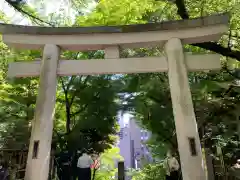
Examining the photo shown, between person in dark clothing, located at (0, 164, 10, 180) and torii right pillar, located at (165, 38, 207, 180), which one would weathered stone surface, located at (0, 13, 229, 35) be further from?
person in dark clothing, located at (0, 164, 10, 180)

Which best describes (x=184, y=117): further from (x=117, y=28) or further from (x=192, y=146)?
(x=117, y=28)

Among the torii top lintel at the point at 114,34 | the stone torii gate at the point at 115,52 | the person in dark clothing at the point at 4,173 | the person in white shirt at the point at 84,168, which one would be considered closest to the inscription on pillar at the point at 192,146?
the stone torii gate at the point at 115,52

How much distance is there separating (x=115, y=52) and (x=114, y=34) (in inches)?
16.2

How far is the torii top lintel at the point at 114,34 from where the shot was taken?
514 centimetres

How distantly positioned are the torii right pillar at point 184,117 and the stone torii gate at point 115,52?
19 mm

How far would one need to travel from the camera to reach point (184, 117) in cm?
449

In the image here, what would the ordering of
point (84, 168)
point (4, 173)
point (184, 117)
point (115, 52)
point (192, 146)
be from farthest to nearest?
point (84, 168) → point (115, 52) → point (4, 173) → point (184, 117) → point (192, 146)

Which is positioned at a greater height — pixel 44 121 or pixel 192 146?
pixel 44 121

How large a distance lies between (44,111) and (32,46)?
171cm

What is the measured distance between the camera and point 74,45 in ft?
17.6

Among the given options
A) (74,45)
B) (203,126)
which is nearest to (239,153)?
(203,126)

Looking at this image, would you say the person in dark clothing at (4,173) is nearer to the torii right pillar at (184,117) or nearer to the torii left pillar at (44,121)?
the torii left pillar at (44,121)

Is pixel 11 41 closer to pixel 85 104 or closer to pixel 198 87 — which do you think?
pixel 85 104

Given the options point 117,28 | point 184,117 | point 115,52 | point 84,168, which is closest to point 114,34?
point 117,28
